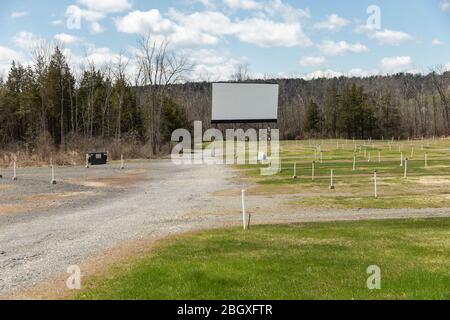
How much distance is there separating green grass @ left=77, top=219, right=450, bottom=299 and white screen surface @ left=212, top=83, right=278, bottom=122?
27.3m

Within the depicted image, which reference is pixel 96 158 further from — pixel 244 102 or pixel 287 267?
pixel 287 267

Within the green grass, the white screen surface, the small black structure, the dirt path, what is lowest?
the dirt path

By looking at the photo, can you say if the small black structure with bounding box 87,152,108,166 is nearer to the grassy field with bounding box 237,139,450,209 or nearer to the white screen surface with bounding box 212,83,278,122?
the white screen surface with bounding box 212,83,278,122

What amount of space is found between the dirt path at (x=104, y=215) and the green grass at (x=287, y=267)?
1730 millimetres

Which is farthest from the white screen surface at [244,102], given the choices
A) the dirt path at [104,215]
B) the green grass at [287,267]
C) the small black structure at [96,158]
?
the green grass at [287,267]

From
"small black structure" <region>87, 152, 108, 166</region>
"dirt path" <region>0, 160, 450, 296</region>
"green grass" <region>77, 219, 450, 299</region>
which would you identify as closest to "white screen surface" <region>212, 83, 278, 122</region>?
"dirt path" <region>0, 160, 450, 296</region>

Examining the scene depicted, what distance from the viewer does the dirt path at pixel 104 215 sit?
10812mm

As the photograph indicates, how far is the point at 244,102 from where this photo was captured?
40531mm

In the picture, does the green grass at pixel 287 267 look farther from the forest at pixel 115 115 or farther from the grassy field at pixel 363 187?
the forest at pixel 115 115

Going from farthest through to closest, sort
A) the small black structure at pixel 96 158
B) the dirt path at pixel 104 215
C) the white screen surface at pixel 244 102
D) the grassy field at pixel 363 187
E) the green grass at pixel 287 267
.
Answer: the small black structure at pixel 96 158 < the white screen surface at pixel 244 102 < the grassy field at pixel 363 187 < the dirt path at pixel 104 215 < the green grass at pixel 287 267

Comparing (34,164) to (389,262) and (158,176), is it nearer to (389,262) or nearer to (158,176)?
(158,176)

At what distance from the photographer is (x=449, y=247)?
36.3 ft

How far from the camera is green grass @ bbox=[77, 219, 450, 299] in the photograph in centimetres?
753

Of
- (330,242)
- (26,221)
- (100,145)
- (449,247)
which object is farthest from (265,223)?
(100,145)
